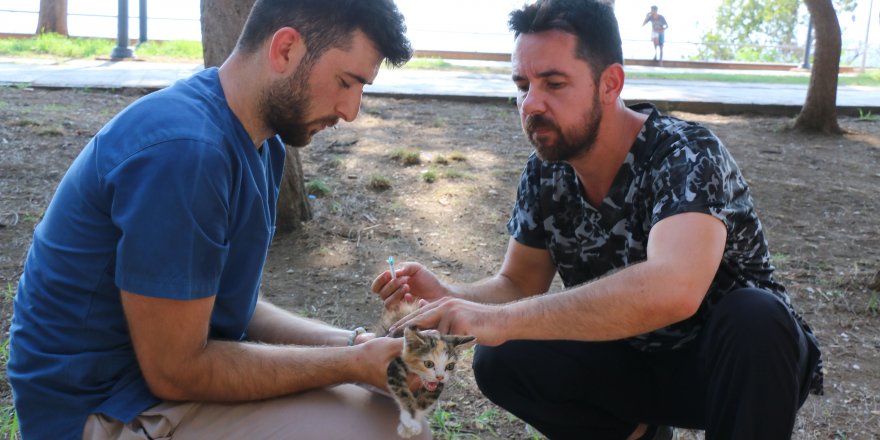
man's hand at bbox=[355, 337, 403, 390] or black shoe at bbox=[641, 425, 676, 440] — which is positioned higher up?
man's hand at bbox=[355, 337, 403, 390]

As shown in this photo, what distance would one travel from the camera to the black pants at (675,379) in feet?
7.97

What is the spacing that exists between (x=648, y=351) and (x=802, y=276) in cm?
286

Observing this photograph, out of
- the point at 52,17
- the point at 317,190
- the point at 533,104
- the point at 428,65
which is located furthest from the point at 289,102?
the point at 52,17

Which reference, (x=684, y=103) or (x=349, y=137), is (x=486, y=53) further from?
(x=349, y=137)

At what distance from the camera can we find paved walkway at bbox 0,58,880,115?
1080 centimetres

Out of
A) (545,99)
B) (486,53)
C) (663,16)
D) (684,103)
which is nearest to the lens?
(545,99)

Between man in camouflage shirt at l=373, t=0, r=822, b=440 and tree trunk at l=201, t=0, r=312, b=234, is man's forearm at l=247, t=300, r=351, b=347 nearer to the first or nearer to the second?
man in camouflage shirt at l=373, t=0, r=822, b=440

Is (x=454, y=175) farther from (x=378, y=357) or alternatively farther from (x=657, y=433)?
(x=378, y=357)

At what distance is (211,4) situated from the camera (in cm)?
523

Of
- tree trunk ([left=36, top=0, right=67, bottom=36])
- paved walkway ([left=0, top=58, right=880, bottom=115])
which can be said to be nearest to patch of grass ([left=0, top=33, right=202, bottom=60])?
paved walkway ([left=0, top=58, right=880, bottom=115])

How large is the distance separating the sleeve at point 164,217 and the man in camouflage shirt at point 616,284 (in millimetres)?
728

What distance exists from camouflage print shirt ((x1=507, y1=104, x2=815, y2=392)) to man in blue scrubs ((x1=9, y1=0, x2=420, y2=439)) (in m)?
0.87

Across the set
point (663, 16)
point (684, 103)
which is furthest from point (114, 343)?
point (663, 16)

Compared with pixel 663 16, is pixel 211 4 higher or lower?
lower
